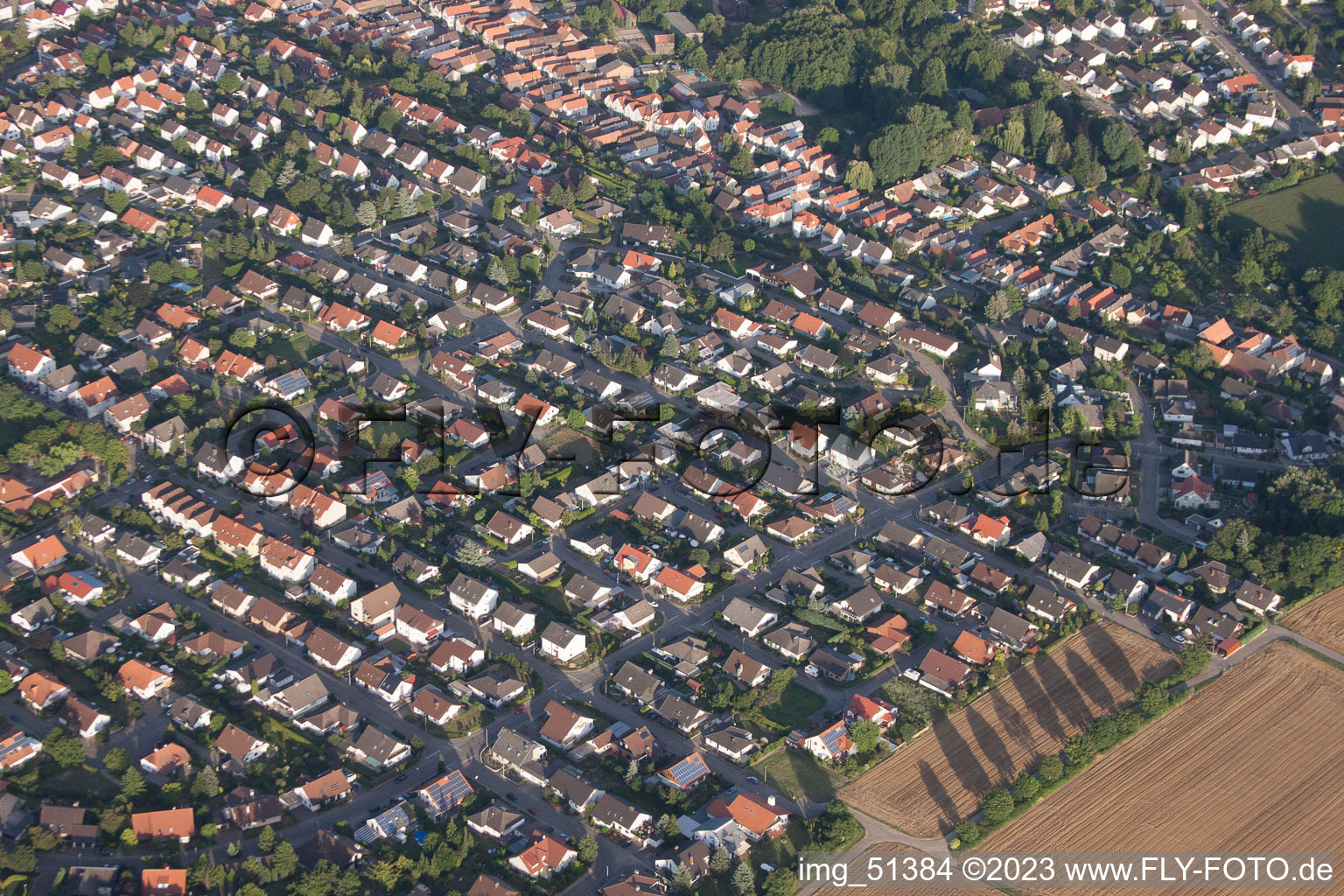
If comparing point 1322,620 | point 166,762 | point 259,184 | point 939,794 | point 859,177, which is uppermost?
point 859,177

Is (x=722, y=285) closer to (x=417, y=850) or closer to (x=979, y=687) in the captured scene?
(x=979, y=687)

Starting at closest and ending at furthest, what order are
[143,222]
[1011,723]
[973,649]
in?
[1011,723] → [973,649] → [143,222]

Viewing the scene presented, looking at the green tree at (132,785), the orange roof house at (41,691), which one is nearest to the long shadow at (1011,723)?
the green tree at (132,785)

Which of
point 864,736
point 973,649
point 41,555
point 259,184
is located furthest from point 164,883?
point 259,184

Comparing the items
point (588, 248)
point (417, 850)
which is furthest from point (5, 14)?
point (417, 850)

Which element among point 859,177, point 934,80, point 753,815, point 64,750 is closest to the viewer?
point 753,815

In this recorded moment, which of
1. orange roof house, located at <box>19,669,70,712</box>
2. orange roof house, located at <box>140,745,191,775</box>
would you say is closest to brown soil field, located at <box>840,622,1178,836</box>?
orange roof house, located at <box>140,745,191,775</box>

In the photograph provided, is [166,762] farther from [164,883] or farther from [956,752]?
[956,752]
